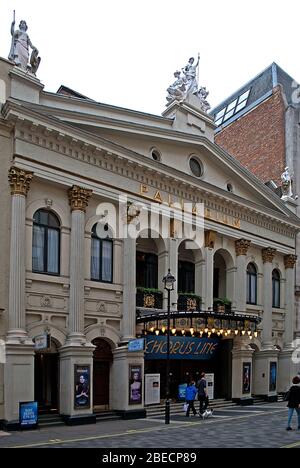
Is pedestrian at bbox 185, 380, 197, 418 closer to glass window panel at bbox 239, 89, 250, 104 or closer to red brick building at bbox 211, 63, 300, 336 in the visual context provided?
red brick building at bbox 211, 63, 300, 336

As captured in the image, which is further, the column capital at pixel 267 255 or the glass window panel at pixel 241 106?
the glass window panel at pixel 241 106

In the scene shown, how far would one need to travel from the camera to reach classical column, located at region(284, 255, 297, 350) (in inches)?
1374

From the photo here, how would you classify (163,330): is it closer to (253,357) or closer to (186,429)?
(186,429)

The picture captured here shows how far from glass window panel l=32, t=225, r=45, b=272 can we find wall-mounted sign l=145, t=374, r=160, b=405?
741 centimetres

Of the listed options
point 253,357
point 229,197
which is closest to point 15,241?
point 229,197

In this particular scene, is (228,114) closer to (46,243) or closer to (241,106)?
(241,106)

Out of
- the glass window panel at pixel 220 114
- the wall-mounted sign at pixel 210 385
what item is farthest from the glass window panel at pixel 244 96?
the wall-mounted sign at pixel 210 385

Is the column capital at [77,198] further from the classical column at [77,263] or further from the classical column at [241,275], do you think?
the classical column at [241,275]

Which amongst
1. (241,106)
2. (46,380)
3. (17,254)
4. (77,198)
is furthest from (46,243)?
(241,106)

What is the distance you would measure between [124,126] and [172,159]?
3.83 meters

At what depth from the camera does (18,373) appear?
2064 centimetres

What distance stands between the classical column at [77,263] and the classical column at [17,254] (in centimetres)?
221

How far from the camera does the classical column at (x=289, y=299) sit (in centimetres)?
3491

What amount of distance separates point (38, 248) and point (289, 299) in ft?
60.2
